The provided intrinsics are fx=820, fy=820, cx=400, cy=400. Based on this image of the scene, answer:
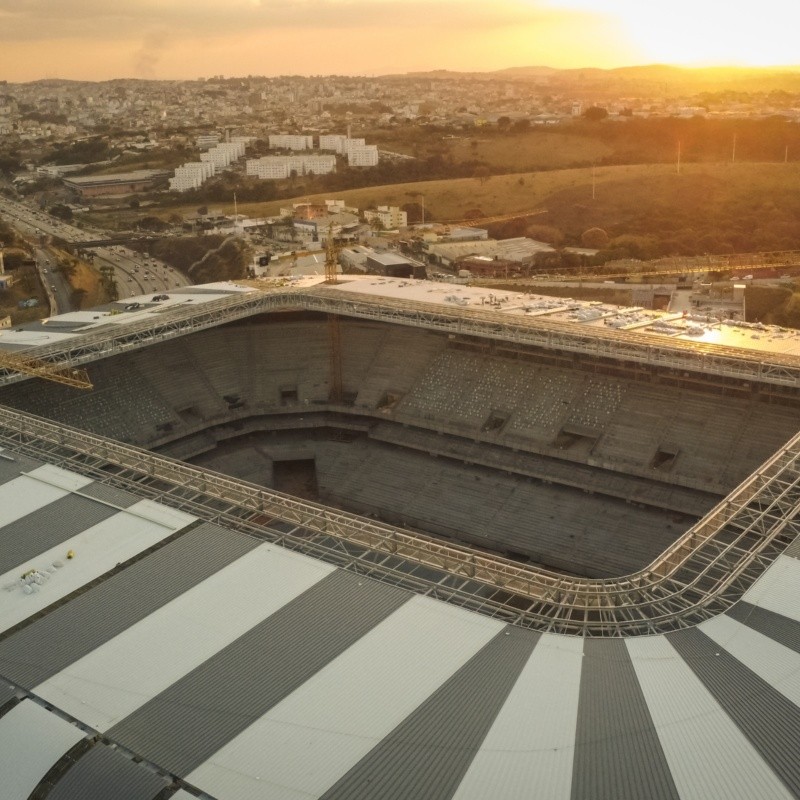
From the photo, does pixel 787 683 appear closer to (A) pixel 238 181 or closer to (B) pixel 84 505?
(B) pixel 84 505

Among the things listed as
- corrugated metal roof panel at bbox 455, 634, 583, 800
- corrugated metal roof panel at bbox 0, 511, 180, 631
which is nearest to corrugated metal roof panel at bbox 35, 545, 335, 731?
corrugated metal roof panel at bbox 0, 511, 180, 631

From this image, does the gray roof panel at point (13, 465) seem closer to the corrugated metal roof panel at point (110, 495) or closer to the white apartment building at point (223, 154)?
the corrugated metal roof panel at point (110, 495)

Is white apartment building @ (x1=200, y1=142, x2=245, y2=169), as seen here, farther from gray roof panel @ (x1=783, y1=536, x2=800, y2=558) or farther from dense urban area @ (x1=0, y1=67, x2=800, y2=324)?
gray roof panel @ (x1=783, y1=536, x2=800, y2=558)

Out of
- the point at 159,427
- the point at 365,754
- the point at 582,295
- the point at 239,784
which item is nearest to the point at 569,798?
the point at 365,754

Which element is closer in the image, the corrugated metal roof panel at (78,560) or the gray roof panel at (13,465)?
the corrugated metal roof panel at (78,560)

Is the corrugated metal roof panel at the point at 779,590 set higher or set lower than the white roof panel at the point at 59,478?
lower

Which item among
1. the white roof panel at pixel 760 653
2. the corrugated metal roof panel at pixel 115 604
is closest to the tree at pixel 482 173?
the corrugated metal roof panel at pixel 115 604

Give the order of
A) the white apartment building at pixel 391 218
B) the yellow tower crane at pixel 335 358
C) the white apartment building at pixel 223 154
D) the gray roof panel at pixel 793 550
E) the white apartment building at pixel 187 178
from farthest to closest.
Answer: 1. the white apartment building at pixel 223 154
2. the white apartment building at pixel 187 178
3. the white apartment building at pixel 391 218
4. the yellow tower crane at pixel 335 358
5. the gray roof panel at pixel 793 550
